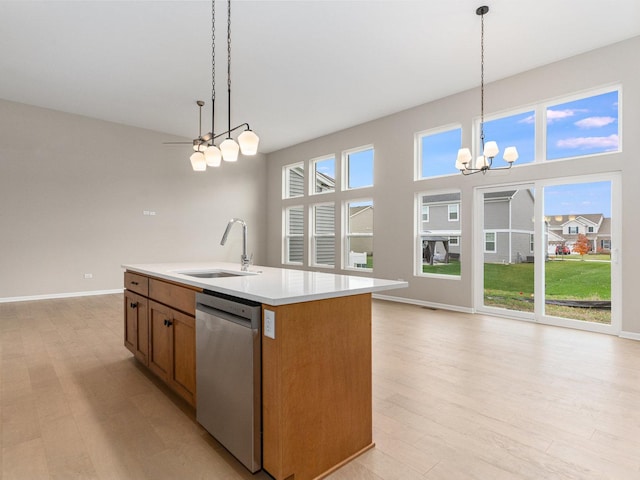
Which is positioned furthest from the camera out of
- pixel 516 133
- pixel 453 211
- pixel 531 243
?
pixel 453 211

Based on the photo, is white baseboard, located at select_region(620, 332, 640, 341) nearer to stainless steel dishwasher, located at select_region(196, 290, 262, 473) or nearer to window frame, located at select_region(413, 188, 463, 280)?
window frame, located at select_region(413, 188, 463, 280)

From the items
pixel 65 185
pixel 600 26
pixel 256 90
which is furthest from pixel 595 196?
pixel 65 185

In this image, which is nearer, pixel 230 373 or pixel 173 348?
pixel 230 373

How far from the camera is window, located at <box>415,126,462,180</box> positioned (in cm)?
552

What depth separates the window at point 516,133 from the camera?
4715 millimetres

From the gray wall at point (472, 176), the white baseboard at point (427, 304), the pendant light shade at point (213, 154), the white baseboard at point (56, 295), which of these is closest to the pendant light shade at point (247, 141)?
the pendant light shade at point (213, 154)

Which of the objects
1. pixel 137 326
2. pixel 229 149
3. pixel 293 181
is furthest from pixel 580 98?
pixel 293 181

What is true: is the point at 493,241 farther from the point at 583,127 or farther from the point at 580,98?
the point at 580,98

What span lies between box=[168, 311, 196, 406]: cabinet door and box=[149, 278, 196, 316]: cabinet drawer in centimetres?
5

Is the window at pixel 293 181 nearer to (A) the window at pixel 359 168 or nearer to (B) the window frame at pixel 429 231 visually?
(A) the window at pixel 359 168

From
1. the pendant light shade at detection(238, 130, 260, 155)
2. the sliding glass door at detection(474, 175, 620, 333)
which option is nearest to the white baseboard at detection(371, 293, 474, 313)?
the sliding glass door at detection(474, 175, 620, 333)

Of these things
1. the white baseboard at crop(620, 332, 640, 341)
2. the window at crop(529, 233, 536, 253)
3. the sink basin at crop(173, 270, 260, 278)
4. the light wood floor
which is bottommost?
the light wood floor

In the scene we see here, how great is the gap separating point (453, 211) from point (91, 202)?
21.6 feet

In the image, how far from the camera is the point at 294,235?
8.62 m
